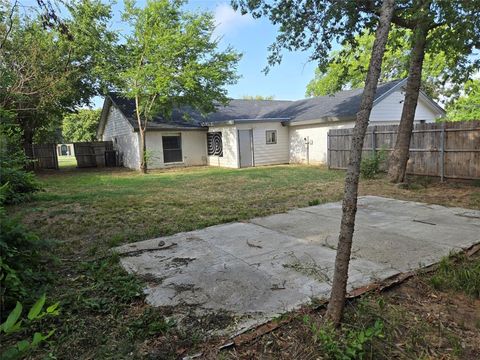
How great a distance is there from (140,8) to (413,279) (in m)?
13.4

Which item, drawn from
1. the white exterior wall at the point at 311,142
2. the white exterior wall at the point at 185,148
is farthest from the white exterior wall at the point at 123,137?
the white exterior wall at the point at 311,142

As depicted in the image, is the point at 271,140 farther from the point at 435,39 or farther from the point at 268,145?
the point at 435,39

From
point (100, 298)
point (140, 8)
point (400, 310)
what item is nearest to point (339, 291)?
point (400, 310)

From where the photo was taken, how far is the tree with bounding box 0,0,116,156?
32.2 feet

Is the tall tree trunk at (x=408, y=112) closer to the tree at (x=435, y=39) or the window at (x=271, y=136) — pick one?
the tree at (x=435, y=39)

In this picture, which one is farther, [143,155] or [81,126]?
[81,126]

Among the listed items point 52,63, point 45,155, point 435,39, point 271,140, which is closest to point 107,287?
point 435,39

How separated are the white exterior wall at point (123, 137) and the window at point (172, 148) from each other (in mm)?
1392

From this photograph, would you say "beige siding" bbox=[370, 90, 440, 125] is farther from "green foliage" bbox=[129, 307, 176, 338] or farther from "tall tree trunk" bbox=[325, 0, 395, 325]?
"green foliage" bbox=[129, 307, 176, 338]

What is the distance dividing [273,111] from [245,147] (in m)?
3.94

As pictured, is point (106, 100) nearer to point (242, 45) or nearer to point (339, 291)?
point (242, 45)

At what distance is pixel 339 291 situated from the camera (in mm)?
2225

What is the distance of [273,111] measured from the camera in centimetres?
1841

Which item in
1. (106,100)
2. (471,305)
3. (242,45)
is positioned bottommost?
(471,305)
